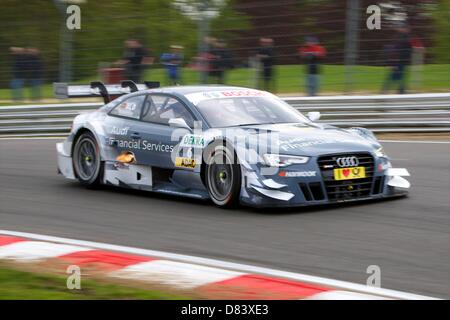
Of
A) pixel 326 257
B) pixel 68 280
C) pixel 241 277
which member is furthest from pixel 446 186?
pixel 68 280

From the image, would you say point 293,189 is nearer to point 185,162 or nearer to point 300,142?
point 300,142

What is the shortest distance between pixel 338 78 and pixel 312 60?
1.83 feet

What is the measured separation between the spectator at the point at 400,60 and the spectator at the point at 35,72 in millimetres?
7325

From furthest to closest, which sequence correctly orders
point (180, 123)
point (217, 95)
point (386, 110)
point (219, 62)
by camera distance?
point (219, 62)
point (386, 110)
point (217, 95)
point (180, 123)

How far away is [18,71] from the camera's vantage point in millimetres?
18859

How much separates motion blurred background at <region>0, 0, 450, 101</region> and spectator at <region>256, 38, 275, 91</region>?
2cm

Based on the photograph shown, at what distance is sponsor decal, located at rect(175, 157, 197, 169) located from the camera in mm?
9250

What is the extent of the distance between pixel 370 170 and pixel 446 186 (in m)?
1.52

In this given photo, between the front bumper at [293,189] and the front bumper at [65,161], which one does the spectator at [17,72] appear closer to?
the front bumper at [65,161]

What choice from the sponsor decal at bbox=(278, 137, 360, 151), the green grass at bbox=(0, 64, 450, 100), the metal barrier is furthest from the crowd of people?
the sponsor decal at bbox=(278, 137, 360, 151)

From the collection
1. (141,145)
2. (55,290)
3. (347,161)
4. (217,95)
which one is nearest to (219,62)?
(217,95)

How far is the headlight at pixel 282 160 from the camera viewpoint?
8578mm

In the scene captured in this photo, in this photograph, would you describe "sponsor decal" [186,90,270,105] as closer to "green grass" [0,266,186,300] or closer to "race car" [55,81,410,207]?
"race car" [55,81,410,207]

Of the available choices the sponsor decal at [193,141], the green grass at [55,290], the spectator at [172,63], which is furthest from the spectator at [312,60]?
the green grass at [55,290]
